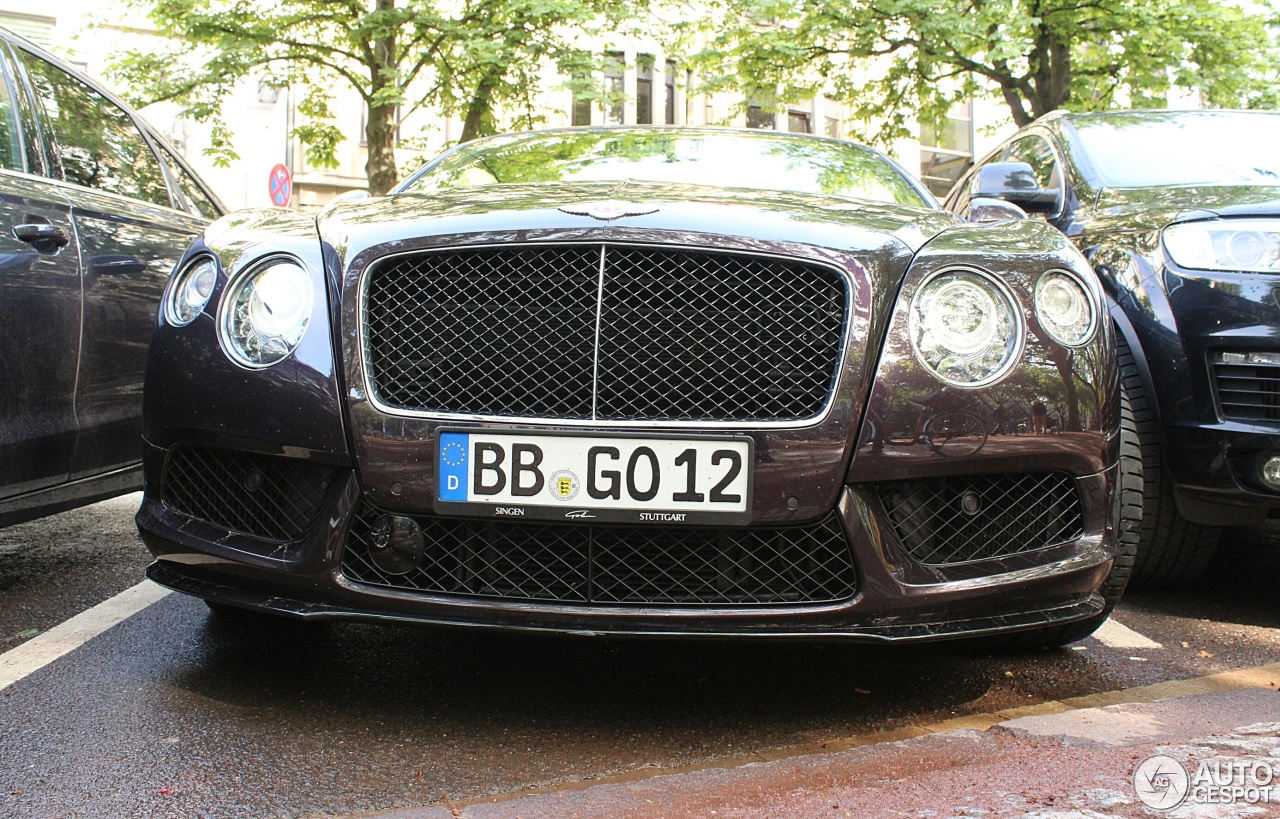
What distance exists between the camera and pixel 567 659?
115 inches

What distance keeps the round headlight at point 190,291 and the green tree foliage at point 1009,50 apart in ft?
46.8

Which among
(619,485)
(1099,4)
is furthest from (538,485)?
(1099,4)

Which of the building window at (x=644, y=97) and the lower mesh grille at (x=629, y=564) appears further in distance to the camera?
the building window at (x=644, y=97)

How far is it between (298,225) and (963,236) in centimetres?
147

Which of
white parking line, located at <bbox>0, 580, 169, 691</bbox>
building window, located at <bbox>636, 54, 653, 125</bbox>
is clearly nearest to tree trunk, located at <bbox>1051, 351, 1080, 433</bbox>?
white parking line, located at <bbox>0, 580, 169, 691</bbox>

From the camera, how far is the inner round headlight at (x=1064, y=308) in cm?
250

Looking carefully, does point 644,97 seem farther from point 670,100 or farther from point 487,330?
point 487,330

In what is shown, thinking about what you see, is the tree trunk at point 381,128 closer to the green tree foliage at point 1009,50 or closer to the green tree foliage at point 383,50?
the green tree foliage at point 383,50

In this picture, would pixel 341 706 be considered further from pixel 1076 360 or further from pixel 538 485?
pixel 1076 360

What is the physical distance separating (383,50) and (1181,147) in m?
14.3

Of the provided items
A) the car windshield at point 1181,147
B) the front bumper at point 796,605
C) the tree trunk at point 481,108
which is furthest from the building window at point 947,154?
the front bumper at point 796,605

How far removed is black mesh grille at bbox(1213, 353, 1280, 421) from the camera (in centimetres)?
324

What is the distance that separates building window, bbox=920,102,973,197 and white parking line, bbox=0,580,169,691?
2981 cm

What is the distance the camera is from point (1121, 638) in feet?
10.6
